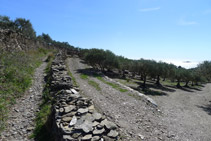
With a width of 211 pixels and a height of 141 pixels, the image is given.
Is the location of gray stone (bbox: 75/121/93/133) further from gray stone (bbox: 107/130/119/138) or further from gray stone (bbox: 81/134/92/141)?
gray stone (bbox: 107/130/119/138)

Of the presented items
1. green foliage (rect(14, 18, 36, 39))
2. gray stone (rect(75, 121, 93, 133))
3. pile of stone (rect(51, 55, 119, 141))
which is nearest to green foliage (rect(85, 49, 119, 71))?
pile of stone (rect(51, 55, 119, 141))

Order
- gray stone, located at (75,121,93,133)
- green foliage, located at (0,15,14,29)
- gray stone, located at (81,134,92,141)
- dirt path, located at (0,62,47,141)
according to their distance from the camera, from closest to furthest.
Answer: gray stone, located at (81,134,92,141)
gray stone, located at (75,121,93,133)
dirt path, located at (0,62,47,141)
green foliage, located at (0,15,14,29)

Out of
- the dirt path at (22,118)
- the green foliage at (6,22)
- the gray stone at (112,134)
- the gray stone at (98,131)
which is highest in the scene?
the green foliage at (6,22)

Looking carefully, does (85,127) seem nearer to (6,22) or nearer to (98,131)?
(98,131)

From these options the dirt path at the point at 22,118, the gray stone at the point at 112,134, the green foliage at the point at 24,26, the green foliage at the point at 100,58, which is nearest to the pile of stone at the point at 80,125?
the gray stone at the point at 112,134

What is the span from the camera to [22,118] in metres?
7.18

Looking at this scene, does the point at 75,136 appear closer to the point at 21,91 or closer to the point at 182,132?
the point at 182,132

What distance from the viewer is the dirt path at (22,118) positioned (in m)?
5.80

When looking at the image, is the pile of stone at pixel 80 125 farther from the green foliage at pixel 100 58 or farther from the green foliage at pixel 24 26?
the green foliage at pixel 24 26

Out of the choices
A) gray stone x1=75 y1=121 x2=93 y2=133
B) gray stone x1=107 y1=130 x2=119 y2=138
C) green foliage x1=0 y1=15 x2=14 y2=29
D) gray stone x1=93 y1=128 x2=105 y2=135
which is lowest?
gray stone x1=107 y1=130 x2=119 y2=138

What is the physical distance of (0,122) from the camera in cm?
643

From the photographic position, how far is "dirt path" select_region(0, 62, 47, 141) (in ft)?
19.0

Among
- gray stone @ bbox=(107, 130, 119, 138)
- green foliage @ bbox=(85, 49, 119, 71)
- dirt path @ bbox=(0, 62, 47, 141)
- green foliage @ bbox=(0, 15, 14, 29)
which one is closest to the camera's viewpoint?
gray stone @ bbox=(107, 130, 119, 138)

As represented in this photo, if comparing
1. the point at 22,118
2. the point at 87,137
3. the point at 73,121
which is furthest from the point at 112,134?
the point at 22,118
